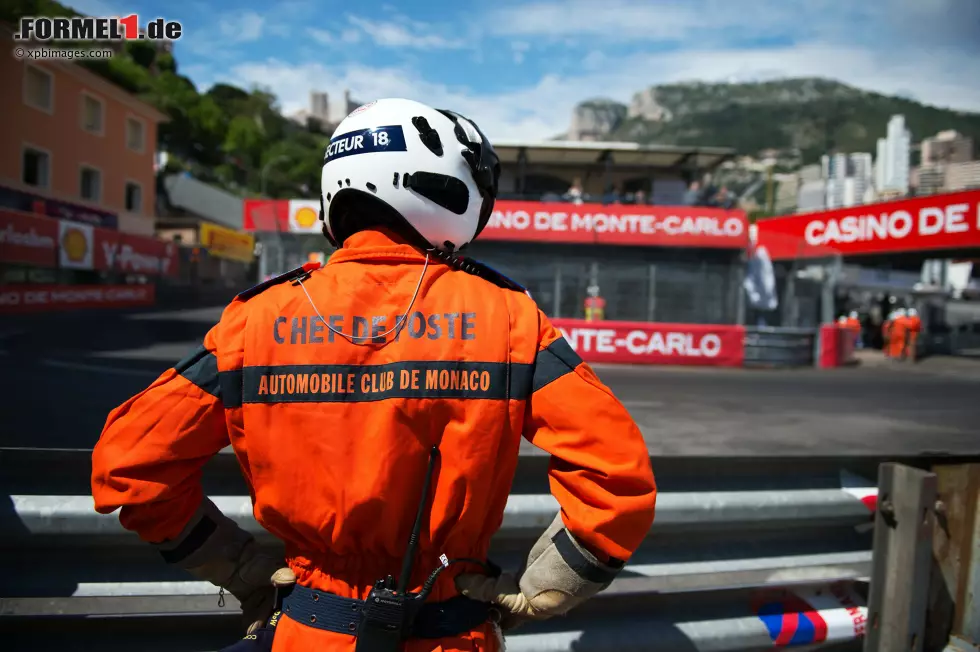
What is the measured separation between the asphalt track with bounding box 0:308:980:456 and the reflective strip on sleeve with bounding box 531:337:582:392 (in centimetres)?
117

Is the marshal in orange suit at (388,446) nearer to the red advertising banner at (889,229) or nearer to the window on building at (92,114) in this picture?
the window on building at (92,114)

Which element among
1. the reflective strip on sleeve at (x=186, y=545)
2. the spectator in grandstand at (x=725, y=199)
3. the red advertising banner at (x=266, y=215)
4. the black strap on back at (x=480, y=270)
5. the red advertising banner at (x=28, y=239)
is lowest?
the reflective strip on sleeve at (x=186, y=545)

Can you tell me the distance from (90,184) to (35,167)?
3.42 feet

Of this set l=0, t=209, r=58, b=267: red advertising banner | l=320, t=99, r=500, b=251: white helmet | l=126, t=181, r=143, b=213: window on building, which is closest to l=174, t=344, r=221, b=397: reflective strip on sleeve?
l=320, t=99, r=500, b=251: white helmet

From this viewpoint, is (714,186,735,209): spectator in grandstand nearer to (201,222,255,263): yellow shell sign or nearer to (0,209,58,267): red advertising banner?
(201,222,255,263): yellow shell sign

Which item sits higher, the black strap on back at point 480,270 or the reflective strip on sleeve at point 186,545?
the black strap on back at point 480,270

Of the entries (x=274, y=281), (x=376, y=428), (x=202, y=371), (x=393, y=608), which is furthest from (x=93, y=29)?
(x=393, y=608)

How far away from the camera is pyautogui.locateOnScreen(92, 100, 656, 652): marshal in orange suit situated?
118cm

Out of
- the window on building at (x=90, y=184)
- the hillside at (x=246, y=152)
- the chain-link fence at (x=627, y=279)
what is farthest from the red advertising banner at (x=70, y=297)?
the chain-link fence at (x=627, y=279)

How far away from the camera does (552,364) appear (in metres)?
1.23

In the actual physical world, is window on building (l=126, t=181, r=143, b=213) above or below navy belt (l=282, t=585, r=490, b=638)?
above

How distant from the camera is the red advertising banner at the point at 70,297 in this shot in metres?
1.84

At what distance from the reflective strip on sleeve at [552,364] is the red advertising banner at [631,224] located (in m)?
15.3

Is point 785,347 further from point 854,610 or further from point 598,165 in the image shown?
point 854,610
